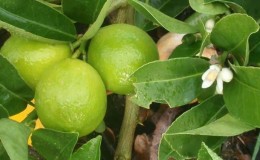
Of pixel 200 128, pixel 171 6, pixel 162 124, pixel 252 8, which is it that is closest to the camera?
pixel 200 128

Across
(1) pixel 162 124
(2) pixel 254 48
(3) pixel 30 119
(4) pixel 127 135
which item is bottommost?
(1) pixel 162 124

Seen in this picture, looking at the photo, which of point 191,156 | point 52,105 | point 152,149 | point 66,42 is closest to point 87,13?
point 66,42

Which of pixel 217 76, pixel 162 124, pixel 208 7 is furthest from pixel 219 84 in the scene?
pixel 162 124

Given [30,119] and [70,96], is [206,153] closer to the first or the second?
[70,96]

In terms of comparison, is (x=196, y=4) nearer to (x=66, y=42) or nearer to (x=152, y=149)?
(x=66, y=42)

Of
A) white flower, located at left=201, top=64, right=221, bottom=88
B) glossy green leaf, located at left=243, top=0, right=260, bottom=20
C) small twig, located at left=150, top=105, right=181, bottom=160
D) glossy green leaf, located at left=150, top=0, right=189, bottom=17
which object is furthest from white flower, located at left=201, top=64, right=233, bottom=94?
small twig, located at left=150, top=105, right=181, bottom=160

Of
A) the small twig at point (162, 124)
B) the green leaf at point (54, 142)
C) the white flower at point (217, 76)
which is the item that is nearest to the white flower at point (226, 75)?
the white flower at point (217, 76)

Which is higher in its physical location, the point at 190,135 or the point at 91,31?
the point at 91,31
